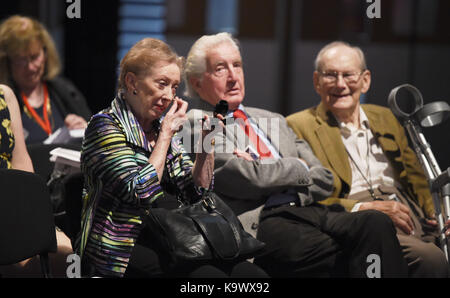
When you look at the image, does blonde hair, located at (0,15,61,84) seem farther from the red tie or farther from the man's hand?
the man's hand

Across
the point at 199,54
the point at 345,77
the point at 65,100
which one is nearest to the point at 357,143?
the point at 345,77

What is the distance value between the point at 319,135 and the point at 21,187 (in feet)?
5.37

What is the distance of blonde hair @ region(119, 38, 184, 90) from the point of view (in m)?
2.89

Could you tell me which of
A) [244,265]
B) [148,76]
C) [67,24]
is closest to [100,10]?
[67,24]

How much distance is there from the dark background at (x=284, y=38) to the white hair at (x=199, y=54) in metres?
2.31

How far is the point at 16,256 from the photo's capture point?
9.34ft

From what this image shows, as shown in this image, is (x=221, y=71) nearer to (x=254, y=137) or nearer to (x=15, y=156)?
(x=254, y=137)

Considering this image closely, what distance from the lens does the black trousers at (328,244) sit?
10.1 ft

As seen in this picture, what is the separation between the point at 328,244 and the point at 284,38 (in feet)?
14.0

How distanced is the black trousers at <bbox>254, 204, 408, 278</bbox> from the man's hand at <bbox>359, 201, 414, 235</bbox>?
257mm

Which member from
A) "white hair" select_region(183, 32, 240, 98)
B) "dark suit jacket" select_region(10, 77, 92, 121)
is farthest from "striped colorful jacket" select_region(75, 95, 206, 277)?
"dark suit jacket" select_region(10, 77, 92, 121)

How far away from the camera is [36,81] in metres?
4.50

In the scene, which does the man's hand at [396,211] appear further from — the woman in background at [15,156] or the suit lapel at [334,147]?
the woman in background at [15,156]
